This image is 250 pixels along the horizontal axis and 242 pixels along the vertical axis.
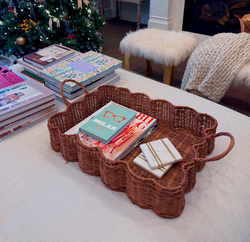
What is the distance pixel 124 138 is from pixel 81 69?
0.48 metres

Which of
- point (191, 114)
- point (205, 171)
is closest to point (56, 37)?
point (191, 114)

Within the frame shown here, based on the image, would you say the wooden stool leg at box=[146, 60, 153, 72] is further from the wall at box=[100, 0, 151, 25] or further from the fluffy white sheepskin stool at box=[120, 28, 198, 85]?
the wall at box=[100, 0, 151, 25]

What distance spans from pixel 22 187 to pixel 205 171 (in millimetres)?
522

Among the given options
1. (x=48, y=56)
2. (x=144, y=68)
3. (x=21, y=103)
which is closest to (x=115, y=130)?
(x=21, y=103)

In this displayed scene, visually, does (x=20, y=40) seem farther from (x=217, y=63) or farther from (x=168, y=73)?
(x=217, y=63)

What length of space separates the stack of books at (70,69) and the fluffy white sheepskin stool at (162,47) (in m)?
0.69

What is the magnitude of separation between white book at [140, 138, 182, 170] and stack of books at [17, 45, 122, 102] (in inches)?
17.6

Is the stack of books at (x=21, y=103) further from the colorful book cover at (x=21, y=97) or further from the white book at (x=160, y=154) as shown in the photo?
the white book at (x=160, y=154)

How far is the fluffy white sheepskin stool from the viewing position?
1.71 metres

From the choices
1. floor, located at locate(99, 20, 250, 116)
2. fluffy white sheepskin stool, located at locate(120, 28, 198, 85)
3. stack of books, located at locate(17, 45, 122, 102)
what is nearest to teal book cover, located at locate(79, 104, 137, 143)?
stack of books, located at locate(17, 45, 122, 102)

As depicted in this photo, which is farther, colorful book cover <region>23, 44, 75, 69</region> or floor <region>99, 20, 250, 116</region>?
floor <region>99, 20, 250, 116</region>

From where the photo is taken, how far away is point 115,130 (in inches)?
28.3

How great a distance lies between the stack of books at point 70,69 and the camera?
3.22ft

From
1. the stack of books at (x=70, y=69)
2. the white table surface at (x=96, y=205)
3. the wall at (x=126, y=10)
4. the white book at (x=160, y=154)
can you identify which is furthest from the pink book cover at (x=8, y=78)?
the wall at (x=126, y=10)
